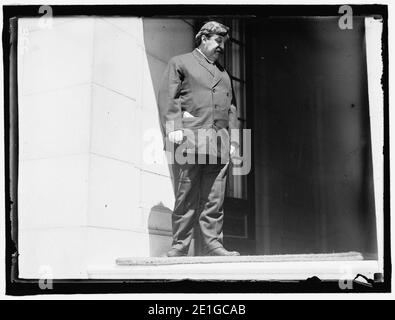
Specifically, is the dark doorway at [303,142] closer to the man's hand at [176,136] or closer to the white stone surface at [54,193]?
the man's hand at [176,136]

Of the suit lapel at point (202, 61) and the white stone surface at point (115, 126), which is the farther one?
the suit lapel at point (202, 61)

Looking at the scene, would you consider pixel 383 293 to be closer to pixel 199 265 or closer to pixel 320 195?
pixel 199 265

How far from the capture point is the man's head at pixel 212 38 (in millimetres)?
3920

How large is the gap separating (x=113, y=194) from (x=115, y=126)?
1.59ft

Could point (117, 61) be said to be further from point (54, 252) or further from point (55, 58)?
point (54, 252)

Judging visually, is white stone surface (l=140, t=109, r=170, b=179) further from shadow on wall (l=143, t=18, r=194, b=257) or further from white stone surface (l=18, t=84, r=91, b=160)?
white stone surface (l=18, t=84, r=91, b=160)

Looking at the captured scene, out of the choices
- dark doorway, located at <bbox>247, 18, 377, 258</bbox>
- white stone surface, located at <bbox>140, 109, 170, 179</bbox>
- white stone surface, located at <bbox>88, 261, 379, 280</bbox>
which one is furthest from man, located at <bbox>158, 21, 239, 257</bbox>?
dark doorway, located at <bbox>247, 18, 377, 258</bbox>

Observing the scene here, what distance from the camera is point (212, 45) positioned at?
3998 mm

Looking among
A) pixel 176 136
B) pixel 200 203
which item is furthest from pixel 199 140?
pixel 200 203

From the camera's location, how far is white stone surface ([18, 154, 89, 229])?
373cm

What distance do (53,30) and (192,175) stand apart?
1.39 meters

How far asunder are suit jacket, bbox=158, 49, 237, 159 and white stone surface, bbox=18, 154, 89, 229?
696mm

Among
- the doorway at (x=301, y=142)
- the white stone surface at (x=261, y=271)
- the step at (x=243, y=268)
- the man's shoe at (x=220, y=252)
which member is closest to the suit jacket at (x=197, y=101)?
the man's shoe at (x=220, y=252)

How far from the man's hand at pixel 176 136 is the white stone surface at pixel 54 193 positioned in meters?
0.59
